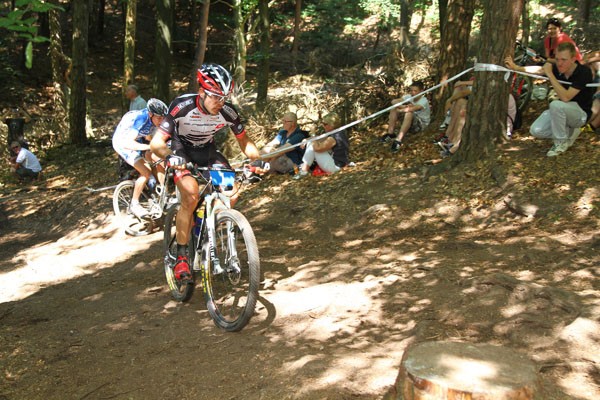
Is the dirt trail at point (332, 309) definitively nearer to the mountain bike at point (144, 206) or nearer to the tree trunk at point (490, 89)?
the mountain bike at point (144, 206)

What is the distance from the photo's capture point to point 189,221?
5.39m

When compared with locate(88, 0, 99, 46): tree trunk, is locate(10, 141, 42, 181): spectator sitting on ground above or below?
below

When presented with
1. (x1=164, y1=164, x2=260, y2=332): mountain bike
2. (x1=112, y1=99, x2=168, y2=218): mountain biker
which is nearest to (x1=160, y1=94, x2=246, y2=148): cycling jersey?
(x1=164, y1=164, x2=260, y2=332): mountain bike

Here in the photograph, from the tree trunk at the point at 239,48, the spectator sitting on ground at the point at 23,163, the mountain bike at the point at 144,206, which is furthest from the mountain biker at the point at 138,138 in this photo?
the tree trunk at the point at 239,48

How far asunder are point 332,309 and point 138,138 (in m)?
5.00

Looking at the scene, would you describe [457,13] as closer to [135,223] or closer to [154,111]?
[154,111]

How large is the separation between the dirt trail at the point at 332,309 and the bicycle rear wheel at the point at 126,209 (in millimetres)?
1090

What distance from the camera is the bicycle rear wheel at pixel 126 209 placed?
9258 mm

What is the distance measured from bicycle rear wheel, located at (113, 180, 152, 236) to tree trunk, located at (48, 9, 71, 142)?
8.28m

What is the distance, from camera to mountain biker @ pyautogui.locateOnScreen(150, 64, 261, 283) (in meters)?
4.98

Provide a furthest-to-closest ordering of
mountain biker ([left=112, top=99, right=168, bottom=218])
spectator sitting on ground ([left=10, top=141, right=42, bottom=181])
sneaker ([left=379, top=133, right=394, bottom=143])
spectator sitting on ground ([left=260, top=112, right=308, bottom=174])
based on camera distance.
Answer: spectator sitting on ground ([left=10, top=141, right=42, bottom=181]) → sneaker ([left=379, top=133, right=394, bottom=143]) → spectator sitting on ground ([left=260, top=112, right=308, bottom=174]) → mountain biker ([left=112, top=99, right=168, bottom=218])

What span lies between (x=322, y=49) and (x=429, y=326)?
23079 mm

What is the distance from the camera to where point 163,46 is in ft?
46.5

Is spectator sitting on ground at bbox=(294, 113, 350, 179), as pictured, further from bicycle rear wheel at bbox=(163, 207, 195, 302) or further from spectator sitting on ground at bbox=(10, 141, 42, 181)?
spectator sitting on ground at bbox=(10, 141, 42, 181)
